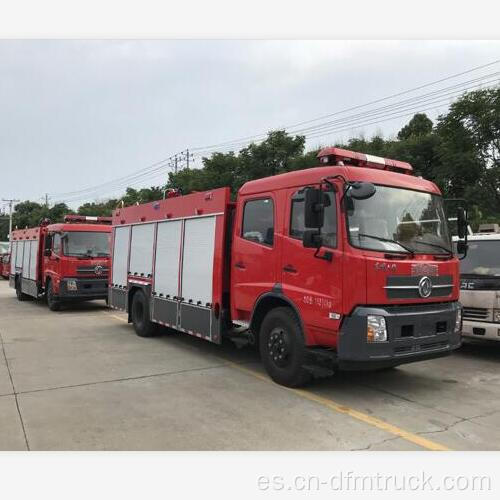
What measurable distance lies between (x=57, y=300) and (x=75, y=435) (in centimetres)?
1057

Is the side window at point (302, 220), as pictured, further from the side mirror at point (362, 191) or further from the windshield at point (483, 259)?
the windshield at point (483, 259)

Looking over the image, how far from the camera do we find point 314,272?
5.79 metres

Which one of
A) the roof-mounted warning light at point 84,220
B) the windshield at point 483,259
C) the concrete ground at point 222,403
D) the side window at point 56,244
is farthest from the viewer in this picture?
the roof-mounted warning light at point 84,220

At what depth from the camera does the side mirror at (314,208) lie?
18.1 ft

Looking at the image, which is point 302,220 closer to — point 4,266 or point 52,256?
point 52,256

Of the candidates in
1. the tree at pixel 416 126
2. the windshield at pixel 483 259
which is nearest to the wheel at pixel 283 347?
the windshield at pixel 483 259

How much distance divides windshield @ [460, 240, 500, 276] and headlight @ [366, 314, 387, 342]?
3.60 metres

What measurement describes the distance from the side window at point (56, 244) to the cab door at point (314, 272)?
10.1 meters

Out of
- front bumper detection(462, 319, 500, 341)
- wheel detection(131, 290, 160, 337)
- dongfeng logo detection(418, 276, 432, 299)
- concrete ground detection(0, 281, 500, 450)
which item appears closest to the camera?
concrete ground detection(0, 281, 500, 450)

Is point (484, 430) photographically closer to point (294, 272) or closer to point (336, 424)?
point (336, 424)

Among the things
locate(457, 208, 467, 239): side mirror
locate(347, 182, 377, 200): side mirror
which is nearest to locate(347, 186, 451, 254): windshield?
locate(347, 182, 377, 200): side mirror

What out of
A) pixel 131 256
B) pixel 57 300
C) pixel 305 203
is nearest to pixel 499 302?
pixel 305 203

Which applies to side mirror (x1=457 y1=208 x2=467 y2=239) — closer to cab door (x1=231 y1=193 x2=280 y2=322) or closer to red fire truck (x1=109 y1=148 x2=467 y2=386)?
red fire truck (x1=109 y1=148 x2=467 y2=386)

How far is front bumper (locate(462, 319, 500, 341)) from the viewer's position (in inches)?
296
